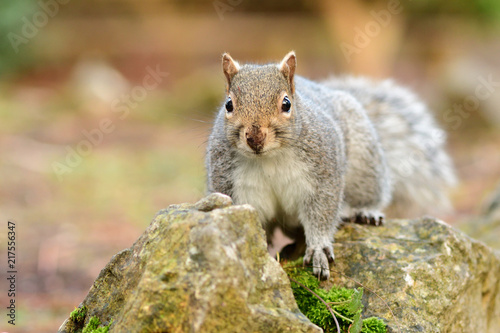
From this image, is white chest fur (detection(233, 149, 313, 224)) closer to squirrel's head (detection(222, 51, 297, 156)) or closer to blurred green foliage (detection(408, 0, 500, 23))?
squirrel's head (detection(222, 51, 297, 156))

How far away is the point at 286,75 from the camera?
2869 millimetres

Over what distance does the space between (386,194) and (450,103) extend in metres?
6.14

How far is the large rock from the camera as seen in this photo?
1901 millimetres

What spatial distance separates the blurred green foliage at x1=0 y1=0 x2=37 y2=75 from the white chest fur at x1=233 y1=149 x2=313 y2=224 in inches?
397

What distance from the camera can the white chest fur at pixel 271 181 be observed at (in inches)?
112

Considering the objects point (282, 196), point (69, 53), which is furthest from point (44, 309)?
point (69, 53)

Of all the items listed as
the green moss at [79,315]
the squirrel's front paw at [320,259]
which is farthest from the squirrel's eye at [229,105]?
the green moss at [79,315]

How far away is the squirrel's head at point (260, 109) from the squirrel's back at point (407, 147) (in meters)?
1.80

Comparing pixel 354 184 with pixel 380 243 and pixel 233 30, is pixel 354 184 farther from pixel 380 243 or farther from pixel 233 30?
pixel 233 30

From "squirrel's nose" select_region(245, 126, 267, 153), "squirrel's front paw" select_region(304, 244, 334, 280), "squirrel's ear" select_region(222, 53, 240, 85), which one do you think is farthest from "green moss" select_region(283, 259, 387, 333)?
"squirrel's ear" select_region(222, 53, 240, 85)

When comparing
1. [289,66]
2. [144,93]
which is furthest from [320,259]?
[144,93]

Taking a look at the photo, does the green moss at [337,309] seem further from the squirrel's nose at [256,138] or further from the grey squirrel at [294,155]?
the squirrel's nose at [256,138]

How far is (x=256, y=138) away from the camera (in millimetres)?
2557

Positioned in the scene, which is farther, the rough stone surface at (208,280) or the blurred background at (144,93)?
the blurred background at (144,93)
